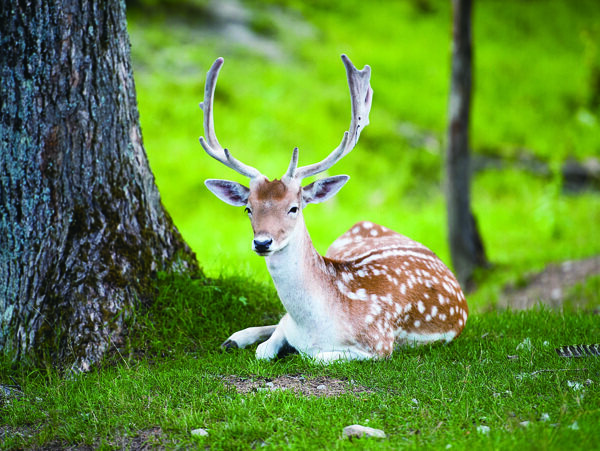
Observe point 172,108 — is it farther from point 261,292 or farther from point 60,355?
point 60,355

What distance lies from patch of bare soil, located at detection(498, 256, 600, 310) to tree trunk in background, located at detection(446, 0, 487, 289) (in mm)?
784

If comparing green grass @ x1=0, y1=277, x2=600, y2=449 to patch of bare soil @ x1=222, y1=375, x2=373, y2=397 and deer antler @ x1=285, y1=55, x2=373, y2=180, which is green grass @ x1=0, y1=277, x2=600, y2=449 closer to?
patch of bare soil @ x1=222, y1=375, x2=373, y2=397

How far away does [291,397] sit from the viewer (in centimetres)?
395

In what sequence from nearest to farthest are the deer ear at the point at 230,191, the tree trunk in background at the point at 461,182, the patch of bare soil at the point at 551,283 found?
the deer ear at the point at 230,191
the patch of bare soil at the point at 551,283
the tree trunk in background at the point at 461,182

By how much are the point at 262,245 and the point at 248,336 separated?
3.37 feet

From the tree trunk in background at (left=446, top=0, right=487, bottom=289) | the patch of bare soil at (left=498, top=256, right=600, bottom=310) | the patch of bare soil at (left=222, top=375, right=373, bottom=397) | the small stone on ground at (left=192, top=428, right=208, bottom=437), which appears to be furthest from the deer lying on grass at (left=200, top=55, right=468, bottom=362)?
the tree trunk in background at (left=446, top=0, right=487, bottom=289)

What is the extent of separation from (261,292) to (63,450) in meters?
2.41

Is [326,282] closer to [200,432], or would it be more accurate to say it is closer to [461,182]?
[200,432]

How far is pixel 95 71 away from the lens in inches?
187

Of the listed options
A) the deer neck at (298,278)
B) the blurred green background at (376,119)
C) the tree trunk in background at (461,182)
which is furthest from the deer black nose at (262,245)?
the tree trunk in background at (461,182)

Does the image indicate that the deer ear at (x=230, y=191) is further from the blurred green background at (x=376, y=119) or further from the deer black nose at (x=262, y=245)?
the blurred green background at (x=376, y=119)

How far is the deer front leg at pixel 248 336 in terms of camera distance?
193 inches

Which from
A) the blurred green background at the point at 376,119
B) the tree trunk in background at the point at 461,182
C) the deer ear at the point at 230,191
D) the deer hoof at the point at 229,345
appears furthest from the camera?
the blurred green background at the point at 376,119

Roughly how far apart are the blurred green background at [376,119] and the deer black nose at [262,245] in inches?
170
